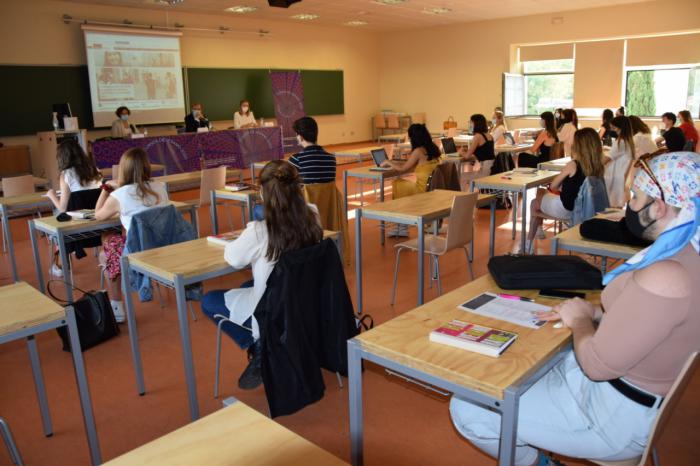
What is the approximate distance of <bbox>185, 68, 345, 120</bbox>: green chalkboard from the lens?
1207 centimetres

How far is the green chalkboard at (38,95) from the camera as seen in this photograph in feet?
30.2

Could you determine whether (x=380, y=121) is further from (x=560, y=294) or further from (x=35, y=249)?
(x=560, y=294)

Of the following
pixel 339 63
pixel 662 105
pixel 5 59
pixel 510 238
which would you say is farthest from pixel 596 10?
pixel 5 59

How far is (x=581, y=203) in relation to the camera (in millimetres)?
4332

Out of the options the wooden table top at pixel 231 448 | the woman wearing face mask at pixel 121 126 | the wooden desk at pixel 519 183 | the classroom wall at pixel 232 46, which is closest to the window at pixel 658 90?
the classroom wall at pixel 232 46

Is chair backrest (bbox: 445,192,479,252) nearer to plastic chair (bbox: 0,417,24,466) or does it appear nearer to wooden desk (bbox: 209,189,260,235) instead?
wooden desk (bbox: 209,189,260,235)

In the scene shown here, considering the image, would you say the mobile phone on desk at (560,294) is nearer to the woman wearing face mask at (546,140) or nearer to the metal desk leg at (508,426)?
the metal desk leg at (508,426)

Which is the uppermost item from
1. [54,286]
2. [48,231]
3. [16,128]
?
[16,128]

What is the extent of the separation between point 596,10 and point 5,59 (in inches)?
473

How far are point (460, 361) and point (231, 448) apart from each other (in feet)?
2.39

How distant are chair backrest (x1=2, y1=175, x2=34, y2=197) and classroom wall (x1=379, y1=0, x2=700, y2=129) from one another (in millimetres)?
11675

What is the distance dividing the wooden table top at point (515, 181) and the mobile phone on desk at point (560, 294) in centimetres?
307

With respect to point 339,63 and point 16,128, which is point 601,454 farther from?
point 339,63

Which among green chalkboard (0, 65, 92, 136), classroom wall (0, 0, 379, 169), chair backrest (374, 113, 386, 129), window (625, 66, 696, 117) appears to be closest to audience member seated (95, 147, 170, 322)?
green chalkboard (0, 65, 92, 136)
